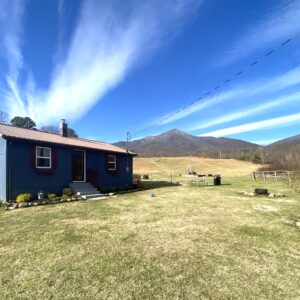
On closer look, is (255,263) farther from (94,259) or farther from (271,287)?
(94,259)

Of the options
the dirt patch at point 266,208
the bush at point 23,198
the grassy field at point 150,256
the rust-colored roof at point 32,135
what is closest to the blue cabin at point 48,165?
the rust-colored roof at point 32,135

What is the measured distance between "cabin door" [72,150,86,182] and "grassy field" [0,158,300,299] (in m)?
5.99

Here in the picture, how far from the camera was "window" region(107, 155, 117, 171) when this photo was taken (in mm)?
17131

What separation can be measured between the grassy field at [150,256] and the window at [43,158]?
406cm

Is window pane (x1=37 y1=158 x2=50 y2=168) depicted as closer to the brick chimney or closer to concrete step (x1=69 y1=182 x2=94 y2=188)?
concrete step (x1=69 y1=182 x2=94 y2=188)

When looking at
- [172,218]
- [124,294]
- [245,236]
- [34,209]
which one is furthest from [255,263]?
[34,209]

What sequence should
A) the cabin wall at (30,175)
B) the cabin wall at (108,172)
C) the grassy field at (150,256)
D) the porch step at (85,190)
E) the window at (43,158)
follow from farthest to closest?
1. the cabin wall at (108,172)
2. the porch step at (85,190)
3. the window at (43,158)
4. the cabin wall at (30,175)
5. the grassy field at (150,256)

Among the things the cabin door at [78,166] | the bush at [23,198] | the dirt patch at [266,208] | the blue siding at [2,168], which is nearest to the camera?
the dirt patch at [266,208]

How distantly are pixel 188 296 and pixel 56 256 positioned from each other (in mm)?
2804

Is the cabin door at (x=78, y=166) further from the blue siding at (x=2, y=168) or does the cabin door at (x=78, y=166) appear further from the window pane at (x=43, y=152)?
the blue siding at (x=2, y=168)

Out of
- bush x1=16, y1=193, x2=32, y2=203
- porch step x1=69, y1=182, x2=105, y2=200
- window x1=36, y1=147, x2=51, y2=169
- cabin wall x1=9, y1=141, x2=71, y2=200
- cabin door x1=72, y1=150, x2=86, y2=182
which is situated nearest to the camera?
bush x1=16, y1=193, x2=32, y2=203

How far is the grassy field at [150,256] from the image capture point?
12.3 ft

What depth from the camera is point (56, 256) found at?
4.97m

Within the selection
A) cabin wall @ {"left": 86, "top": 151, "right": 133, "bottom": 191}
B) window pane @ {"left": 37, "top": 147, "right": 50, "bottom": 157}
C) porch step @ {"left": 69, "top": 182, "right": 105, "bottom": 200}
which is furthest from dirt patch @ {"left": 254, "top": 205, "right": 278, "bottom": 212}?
window pane @ {"left": 37, "top": 147, "right": 50, "bottom": 157}
